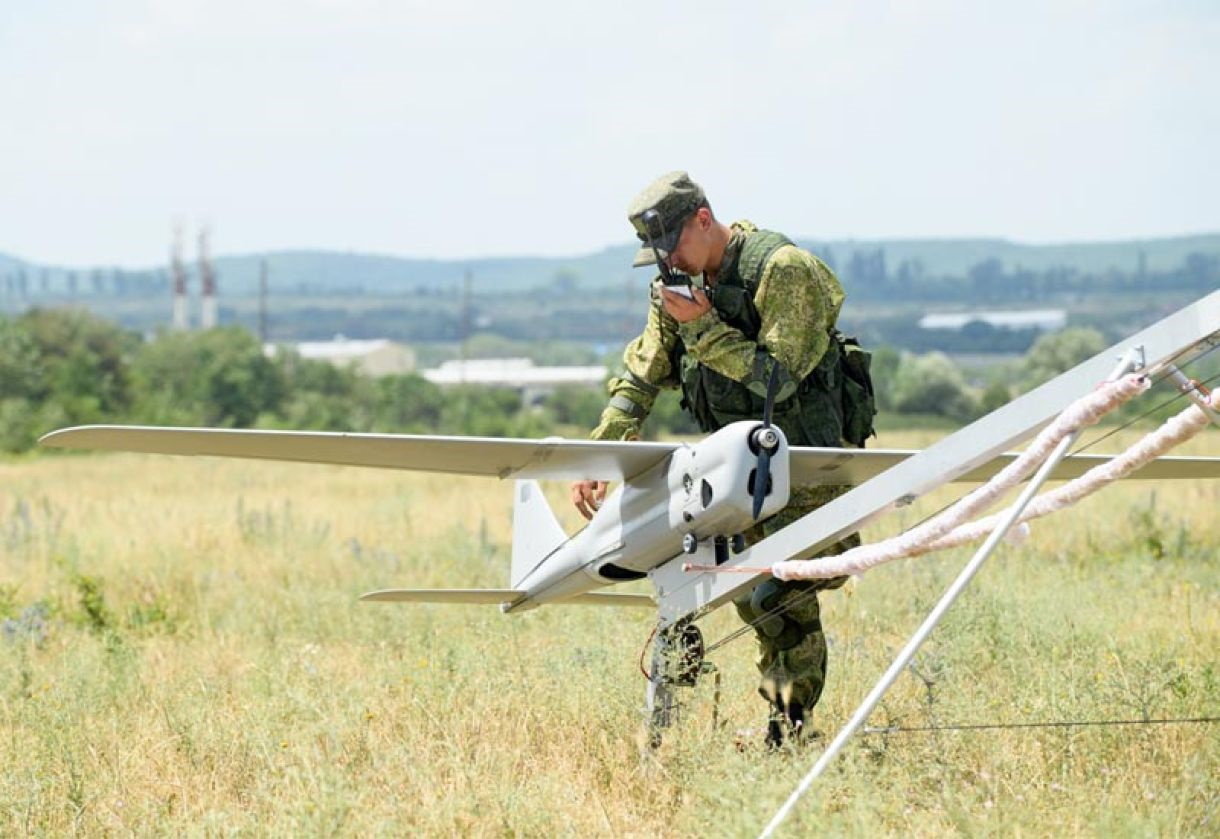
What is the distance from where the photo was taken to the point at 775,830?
4.54 meters

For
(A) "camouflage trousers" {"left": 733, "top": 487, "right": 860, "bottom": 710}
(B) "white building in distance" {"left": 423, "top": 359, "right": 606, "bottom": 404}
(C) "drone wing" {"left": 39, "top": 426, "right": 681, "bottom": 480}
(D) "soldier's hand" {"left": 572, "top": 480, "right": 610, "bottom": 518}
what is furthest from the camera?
(B) "white building in distance" {"left": 423, "top": 359, "right": 606, "bottom": 404}

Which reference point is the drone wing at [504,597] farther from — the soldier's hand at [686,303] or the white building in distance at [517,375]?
the white building in distance at [517,375]

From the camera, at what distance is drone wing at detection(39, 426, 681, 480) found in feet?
16.9

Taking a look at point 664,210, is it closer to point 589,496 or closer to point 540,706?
point 589,496

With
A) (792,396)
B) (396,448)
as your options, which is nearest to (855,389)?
(792,396)

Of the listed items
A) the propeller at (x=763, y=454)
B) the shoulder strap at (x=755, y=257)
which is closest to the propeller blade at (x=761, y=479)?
the propeller at (x=763, y=454)

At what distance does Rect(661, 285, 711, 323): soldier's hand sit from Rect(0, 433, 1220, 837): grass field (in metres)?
1.39

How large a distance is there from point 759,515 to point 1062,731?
64.5 inches

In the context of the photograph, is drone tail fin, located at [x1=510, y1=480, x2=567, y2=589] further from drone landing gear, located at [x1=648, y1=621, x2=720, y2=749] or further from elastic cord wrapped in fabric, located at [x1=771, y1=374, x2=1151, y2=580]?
elastic cord wrapped in fabric, located at [x1=771, y1=374, x2=1151, y2=580]

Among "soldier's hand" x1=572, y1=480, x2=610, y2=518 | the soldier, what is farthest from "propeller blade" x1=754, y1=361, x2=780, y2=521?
"soldier's hand" x1=572, y1=480, x2=610, y2=518

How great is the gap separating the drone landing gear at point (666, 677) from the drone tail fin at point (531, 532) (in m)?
0.96

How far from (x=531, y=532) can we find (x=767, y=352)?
168 centimetres

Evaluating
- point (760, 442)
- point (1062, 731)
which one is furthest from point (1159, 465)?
point (760, 442)

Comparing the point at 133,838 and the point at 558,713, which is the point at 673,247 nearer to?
the point at 558,713
